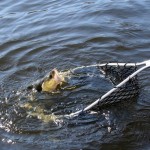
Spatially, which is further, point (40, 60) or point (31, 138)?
point (40, 60)

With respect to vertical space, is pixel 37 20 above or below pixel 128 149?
above

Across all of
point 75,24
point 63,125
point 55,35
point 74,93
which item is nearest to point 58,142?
point 63,125

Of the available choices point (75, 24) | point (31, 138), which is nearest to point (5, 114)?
point (31, 138)

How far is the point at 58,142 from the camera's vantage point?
199 inches

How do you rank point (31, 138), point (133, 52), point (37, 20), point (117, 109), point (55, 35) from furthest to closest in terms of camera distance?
point (37, 20) → point (55, 35) → point (133, 52) → point (117, 109) → point (31, 138)

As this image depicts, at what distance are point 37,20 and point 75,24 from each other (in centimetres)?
128

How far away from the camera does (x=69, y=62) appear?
24.0 feet

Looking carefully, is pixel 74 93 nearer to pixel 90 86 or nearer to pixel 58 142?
pixel 90 86

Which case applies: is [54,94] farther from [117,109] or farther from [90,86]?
[117,109]

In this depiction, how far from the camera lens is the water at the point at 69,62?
16.9 feet

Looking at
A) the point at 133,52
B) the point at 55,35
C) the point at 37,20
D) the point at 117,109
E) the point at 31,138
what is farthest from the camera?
the point at 37,20

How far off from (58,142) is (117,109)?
1.12 metres

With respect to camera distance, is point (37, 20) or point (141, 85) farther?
point (37, 20)

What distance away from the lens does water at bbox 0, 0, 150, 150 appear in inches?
202
